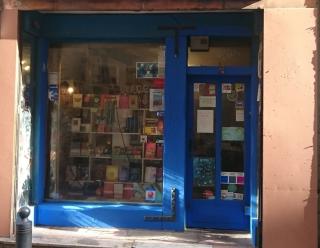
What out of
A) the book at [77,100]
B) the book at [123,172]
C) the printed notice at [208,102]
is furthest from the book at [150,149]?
the book at [77,100]

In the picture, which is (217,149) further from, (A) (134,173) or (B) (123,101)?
(B) (123,101)

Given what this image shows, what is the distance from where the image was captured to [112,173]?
775cm

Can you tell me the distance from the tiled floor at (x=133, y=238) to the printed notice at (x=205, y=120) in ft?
4.57

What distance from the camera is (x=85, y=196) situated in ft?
25.3

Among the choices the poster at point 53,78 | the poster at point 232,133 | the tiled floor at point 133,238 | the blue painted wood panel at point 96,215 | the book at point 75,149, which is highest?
the poster at point 53,78

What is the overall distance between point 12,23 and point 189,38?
2.33 m

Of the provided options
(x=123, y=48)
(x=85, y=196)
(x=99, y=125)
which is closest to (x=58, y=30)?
(x=123, y=48)

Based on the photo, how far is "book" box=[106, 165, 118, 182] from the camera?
25.3 ft

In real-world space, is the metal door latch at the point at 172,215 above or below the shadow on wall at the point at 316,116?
below

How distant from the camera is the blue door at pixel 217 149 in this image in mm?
7516

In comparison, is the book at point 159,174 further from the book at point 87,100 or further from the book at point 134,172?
the book at point 87,100

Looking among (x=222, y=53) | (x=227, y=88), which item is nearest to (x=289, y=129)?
(x=227, y=88)

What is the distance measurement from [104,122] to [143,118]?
57 centimetres

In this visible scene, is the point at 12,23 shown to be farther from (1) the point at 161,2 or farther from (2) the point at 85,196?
(2) the point at 85,196
